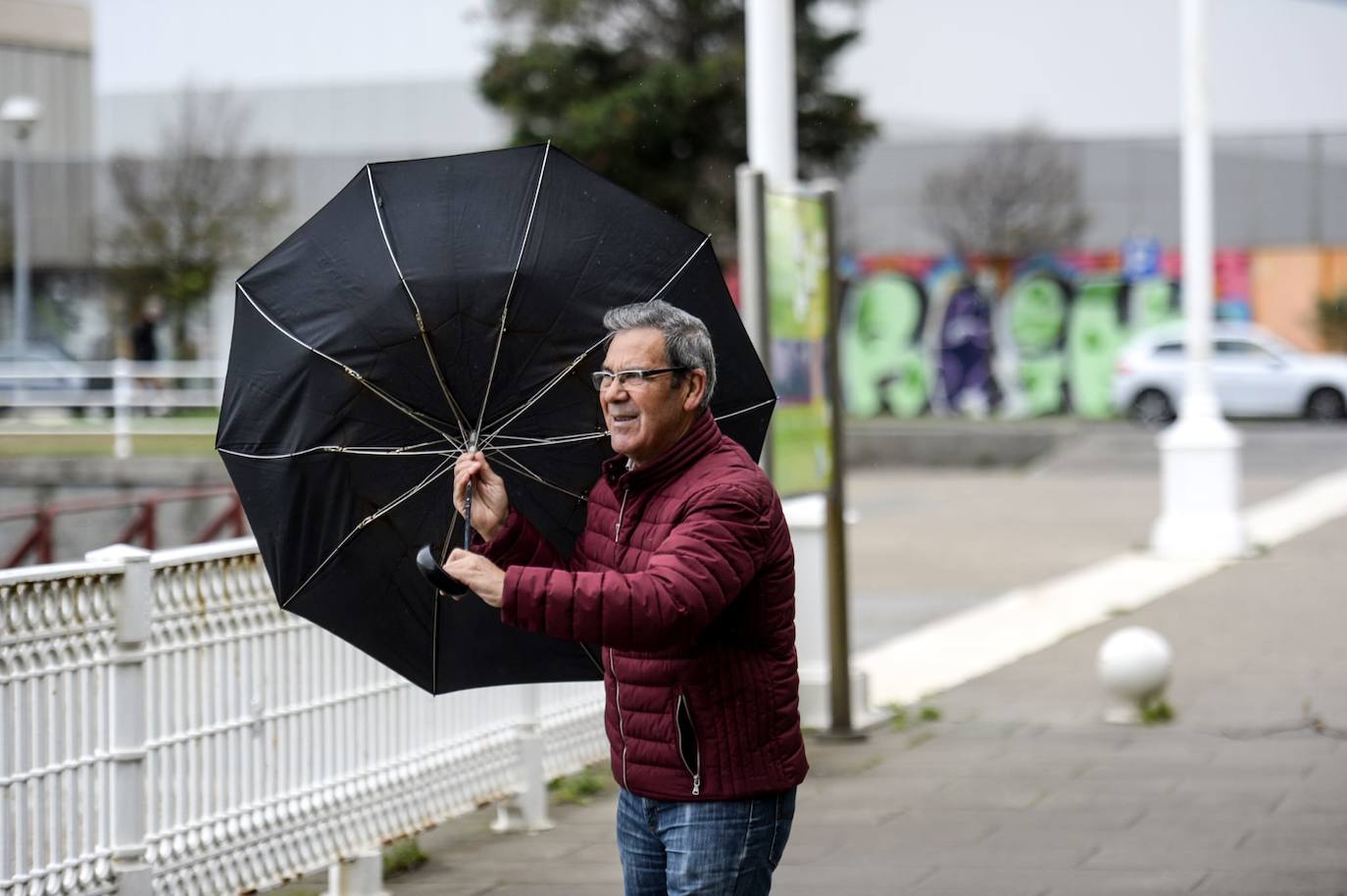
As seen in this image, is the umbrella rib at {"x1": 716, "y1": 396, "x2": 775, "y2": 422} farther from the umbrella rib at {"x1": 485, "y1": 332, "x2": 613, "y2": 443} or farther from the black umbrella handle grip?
the black umbrella handle grip

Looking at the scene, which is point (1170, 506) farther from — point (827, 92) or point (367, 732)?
point (827, 92)

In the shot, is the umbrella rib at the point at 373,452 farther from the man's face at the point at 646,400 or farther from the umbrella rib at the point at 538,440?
the man's face at the point at 646,400

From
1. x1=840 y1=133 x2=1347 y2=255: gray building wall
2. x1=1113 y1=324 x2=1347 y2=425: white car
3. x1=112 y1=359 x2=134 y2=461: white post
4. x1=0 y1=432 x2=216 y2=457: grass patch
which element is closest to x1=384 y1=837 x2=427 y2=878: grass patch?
x1=0 y1=432 x2=216 y2=457: grass patch

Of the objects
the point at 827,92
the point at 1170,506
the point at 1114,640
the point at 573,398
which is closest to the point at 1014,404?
the point at 827,92

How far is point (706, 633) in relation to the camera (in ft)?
11.8

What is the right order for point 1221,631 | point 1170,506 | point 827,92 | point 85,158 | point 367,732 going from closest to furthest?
point 367,732, point 1221,631, point 1170,506, point 827,92, point 85,158

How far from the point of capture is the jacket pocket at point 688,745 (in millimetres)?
3598

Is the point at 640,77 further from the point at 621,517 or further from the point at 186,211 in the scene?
the point at 621,517

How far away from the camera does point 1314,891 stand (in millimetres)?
6090

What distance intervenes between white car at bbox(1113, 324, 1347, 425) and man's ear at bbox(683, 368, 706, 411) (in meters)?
31.3

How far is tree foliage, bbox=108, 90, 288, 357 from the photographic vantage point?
40219 millimetres

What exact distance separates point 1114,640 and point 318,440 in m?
6.14

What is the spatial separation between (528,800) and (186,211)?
3586 cm

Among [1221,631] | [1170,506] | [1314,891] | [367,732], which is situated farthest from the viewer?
[1170,506]
